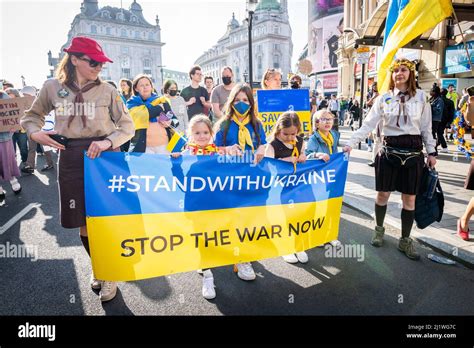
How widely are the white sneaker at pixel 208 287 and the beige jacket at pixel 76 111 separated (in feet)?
5.12

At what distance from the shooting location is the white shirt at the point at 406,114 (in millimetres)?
3859

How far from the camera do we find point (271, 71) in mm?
6344

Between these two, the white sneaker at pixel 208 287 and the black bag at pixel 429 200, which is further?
the black bag at pixel 429 200

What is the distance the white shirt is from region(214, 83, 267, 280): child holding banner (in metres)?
1.13

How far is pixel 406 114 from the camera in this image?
3.86 metres

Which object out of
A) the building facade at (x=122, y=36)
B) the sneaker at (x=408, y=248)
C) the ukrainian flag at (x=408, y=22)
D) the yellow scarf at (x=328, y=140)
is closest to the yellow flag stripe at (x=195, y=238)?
the yellow scarf at (x=328, y=140)

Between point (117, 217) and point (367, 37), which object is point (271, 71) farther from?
point (367, 37)

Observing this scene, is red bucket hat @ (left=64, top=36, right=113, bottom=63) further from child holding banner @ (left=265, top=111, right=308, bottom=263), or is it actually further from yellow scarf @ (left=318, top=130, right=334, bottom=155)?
yellow scarf @ (left=318, top=130, right=334, bottom=155)

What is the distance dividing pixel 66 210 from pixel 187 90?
487 cm

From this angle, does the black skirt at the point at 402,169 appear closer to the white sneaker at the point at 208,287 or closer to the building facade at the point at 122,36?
the white sneaker at the point at 208,287

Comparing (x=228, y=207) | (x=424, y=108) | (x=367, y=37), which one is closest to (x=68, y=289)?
(x=228, y=207)

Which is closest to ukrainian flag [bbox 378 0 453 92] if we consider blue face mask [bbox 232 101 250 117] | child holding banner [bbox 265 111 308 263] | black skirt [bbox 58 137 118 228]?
child holding banner [bbox 265 111 308 263]

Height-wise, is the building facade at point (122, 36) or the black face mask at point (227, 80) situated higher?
the building facade at point (122, 36)
